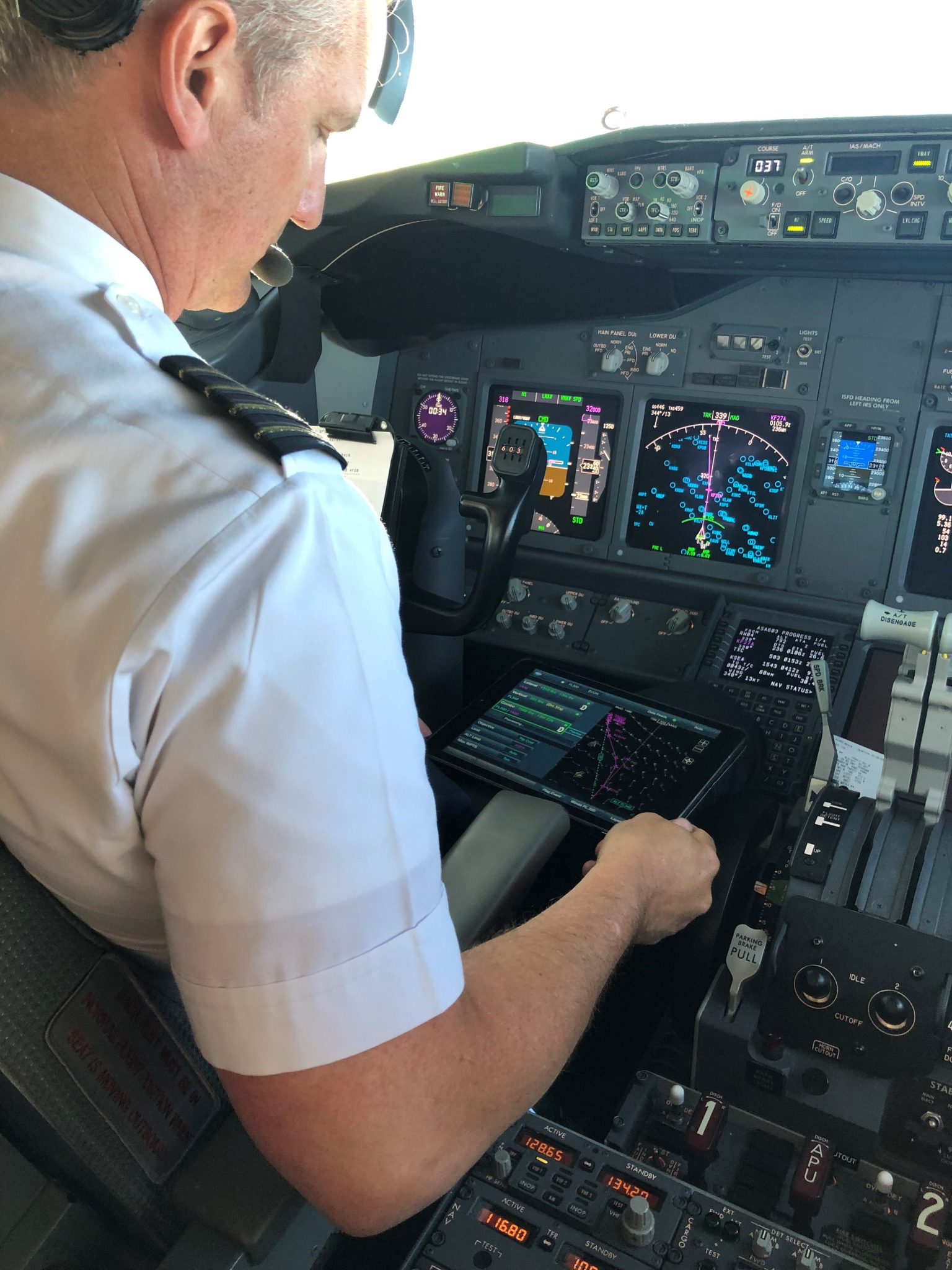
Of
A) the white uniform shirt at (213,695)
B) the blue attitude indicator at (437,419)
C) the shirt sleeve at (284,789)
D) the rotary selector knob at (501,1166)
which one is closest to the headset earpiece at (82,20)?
the white uniform shirt at (213,695)

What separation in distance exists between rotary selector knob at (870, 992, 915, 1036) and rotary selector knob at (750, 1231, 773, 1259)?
269 millimetres

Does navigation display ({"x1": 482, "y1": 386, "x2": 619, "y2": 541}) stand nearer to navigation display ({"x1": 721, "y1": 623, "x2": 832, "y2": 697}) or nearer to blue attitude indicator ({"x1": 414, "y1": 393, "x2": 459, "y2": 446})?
blue attitude indicator ({"x1": 414, "y1": 393, "x2": 459, "y2": 446})

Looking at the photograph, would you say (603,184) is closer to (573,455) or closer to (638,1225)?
(573,455)

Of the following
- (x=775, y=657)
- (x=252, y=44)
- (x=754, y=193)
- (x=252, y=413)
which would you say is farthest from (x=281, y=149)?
(x=775, y=657)

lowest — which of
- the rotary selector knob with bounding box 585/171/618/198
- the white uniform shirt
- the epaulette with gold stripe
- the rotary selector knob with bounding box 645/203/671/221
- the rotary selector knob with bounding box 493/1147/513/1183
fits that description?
the rotary selector knob with bounding box 493/1147/513/1183

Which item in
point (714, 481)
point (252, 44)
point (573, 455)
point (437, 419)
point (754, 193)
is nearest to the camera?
point (252, 44)

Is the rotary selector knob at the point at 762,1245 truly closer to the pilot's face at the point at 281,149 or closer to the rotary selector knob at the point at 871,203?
the pilot's face at the point at 281,149

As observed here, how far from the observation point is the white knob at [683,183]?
1.92m

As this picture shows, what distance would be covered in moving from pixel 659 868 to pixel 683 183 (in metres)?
1.43

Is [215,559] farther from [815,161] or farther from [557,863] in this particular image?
[815,161]

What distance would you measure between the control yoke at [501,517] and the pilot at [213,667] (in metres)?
1.05

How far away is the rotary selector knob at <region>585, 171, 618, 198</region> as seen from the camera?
199 cm

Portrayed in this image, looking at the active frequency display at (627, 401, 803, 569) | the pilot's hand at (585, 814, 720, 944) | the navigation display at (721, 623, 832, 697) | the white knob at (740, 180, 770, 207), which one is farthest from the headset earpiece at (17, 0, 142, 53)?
the active frequency display at (627, 401, 803, 569)

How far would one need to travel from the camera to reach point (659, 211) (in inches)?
76.9
